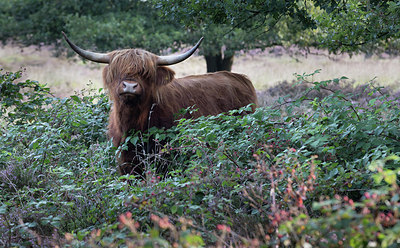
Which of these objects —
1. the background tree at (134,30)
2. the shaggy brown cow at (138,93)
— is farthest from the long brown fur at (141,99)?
the background tree at (134,30)

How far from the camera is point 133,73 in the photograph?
514 cm

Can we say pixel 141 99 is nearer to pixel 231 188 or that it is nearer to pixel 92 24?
pixel 231 188

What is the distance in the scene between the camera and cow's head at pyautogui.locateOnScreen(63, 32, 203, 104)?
503cm

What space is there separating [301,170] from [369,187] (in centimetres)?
54

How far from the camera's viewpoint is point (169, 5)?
19.3 feet

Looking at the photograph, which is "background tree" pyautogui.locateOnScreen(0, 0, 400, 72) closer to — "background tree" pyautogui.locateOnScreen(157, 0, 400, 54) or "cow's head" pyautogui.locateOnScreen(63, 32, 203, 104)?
"background tree" pyautogui.locateOnScreen(157, 0, 400, 54)

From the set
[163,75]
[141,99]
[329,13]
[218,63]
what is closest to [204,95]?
[163,75]

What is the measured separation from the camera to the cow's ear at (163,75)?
18.1 feet

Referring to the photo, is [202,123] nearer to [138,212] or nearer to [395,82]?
[138,212]

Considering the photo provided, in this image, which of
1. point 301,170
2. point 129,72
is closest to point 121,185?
point 301,170

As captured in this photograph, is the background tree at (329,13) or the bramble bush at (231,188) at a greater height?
the background tree at (329,13)

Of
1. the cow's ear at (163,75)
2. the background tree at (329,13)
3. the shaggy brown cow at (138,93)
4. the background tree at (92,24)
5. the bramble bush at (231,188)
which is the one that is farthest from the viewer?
the background tree at (92,24)

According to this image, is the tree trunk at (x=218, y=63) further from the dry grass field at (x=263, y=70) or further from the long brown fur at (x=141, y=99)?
the long brown fur at (x=141, y=99)

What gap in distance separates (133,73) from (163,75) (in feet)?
1.69
